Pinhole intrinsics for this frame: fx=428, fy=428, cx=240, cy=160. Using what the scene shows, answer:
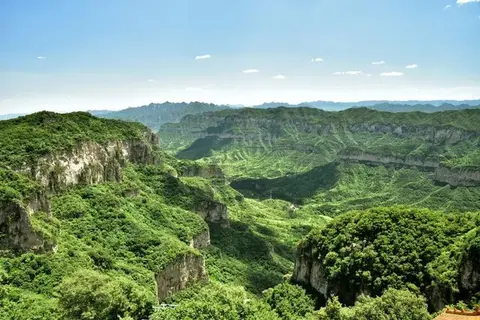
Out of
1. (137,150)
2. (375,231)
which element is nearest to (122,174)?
(137,150)

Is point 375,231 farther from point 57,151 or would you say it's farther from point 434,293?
point 57,151

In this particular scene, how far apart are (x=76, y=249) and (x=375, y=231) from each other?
53672mm

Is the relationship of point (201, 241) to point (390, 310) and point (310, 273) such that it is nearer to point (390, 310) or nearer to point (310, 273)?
point (310, 273)

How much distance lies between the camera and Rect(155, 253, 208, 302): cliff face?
87.2 metres

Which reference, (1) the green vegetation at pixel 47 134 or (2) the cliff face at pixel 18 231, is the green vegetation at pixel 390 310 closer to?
(2) the cliff face at pixel 18 231

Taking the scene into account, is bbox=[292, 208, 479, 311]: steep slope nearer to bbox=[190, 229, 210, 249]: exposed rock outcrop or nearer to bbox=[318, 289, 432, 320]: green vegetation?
bbox=[318, 289, 432, 320]: green vegetation

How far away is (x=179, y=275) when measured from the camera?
91500mm

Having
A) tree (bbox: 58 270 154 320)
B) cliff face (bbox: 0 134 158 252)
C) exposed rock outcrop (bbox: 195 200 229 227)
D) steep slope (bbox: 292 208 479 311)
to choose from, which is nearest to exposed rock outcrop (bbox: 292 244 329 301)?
steep slope (bbox: 292 208 479 311)

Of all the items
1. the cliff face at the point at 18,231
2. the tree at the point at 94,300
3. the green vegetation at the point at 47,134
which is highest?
the green vegetation at the point at 47,134

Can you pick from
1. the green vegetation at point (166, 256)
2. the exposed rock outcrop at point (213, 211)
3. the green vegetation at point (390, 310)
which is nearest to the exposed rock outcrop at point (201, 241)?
the green vegetation at point (166, 256)

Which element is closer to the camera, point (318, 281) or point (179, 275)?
point (318, 281)

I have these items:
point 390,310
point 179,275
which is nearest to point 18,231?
point 179,275

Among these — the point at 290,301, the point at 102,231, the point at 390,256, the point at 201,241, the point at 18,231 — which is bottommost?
the point at 201,241

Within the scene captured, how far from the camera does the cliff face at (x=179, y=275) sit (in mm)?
87188
